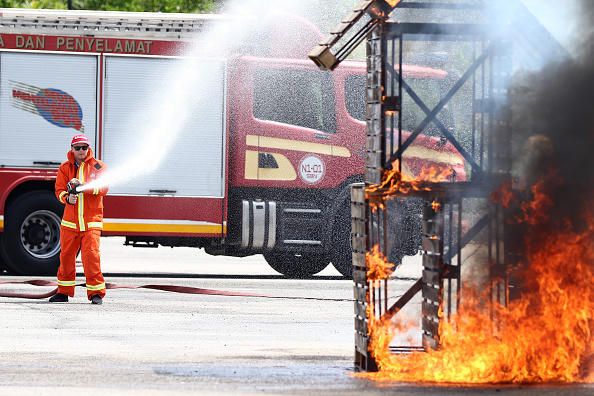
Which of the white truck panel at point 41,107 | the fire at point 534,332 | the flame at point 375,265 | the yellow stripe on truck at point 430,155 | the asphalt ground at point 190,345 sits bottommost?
the asphalt ground at point 190,345

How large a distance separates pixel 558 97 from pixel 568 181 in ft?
1.83

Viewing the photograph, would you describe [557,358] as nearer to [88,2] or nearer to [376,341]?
[376,341]

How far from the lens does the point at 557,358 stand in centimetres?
757

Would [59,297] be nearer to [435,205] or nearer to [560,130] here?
[435,205]

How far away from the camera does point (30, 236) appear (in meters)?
15.1

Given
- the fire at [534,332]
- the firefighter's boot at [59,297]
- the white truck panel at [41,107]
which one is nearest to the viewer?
the fire at [534,332]

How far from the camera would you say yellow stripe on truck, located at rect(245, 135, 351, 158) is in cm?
1524

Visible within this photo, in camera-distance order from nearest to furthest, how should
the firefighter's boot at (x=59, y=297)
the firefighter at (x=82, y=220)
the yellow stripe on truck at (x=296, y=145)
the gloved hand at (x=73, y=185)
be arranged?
the gloved hand at (x=73, y=185) < the firefighter at (x=82, y=220) < the firefighter's boot at (x=59, y=297) < the yellow stripe on truck at (x=296, y=145)

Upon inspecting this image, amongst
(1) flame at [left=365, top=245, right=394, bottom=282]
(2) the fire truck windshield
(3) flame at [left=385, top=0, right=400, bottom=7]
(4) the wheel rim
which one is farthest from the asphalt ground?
(3) flame at [left=385, top=0, right=400, bottom=7]

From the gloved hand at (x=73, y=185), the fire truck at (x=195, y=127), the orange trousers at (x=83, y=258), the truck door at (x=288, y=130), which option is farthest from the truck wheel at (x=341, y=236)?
the gloved hand at (x=73, y=185)

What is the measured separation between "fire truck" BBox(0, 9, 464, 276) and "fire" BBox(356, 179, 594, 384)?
299 inches

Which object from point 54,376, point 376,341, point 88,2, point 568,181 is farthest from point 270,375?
point 88,2

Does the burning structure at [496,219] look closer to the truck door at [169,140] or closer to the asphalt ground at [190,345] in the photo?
the asphalt ground at [190,345]

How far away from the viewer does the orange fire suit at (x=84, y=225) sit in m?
11.7
